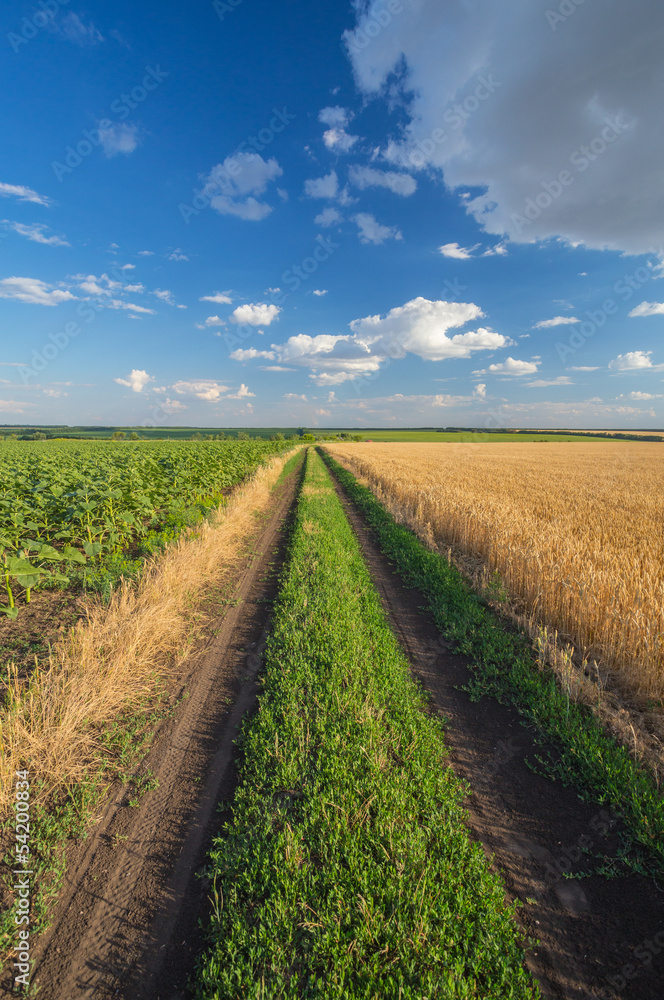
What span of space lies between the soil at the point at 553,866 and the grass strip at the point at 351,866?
0.59 feet

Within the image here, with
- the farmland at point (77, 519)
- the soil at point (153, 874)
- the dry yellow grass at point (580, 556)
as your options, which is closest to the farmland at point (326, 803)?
the soil at point (153, 874)

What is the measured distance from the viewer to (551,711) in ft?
13.7

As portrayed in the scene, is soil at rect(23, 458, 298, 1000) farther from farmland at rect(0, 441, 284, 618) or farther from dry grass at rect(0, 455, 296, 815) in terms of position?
farmland at rect(0, 441, 284, 618)

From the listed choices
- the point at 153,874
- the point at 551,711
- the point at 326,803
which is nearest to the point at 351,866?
the point at 326,803

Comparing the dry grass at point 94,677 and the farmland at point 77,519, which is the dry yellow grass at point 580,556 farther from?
the farmland at point 77,519

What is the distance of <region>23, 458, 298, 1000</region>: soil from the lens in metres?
2.20

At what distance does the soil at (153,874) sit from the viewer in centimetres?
220

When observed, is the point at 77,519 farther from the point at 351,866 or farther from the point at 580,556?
the point at 580,556

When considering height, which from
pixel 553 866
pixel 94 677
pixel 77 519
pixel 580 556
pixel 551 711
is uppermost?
pixel 77 519

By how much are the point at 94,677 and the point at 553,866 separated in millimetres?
4563

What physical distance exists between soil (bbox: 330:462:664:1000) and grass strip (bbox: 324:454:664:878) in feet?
0.47

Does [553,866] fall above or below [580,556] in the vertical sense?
below

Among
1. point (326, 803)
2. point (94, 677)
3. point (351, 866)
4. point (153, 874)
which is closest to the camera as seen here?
point (351, 866)

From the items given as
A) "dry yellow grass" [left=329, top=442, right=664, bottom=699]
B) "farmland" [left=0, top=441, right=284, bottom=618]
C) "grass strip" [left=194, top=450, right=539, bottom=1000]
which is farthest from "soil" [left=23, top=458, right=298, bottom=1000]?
"dry yellow grass" [left=329, top=442, right=664, bottom=699]
